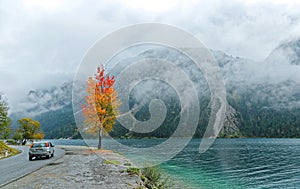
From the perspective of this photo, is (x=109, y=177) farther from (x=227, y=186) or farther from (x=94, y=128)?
(x=94, y=128)

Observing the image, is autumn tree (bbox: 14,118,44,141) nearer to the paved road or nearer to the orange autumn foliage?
the orange autumn foliage

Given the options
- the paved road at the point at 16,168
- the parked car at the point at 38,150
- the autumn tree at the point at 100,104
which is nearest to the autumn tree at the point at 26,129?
the autumn tree at the point at 100,104

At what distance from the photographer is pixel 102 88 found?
42.3m

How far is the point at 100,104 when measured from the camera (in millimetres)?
41250

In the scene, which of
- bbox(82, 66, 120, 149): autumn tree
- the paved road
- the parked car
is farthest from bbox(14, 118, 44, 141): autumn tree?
the paved road

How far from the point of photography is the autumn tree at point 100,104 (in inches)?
1612

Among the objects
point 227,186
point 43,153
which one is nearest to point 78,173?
point 43,153

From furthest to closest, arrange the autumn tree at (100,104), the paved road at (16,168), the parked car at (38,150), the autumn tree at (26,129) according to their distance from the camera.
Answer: the autumn tree at (26,129), the autumn tree at (100,104), the parked car at (38,150), the paved road at (16,168)

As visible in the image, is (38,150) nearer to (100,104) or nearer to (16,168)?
(16,168)

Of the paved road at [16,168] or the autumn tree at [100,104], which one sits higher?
the autumn tree at [100,104]

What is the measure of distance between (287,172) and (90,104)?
33.1 metres

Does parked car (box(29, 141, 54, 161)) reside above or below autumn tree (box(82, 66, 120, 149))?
below

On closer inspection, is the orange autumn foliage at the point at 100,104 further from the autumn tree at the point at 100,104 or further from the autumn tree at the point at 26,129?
the autumn tree at the point at 26,129

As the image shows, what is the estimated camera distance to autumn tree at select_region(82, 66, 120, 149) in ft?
134
